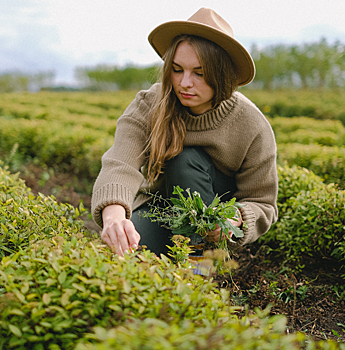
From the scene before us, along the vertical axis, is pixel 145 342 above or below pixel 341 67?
below

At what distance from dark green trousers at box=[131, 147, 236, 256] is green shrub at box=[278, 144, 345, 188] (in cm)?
105

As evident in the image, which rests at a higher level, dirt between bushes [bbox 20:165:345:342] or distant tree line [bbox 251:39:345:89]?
distant tree line [bbox 251:39:345:89]

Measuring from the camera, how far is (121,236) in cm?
141

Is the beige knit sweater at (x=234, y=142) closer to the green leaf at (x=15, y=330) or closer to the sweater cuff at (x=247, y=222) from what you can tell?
the sweater cuff at (x=247, y=222)

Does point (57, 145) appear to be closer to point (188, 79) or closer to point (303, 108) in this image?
→ point (188, 79)

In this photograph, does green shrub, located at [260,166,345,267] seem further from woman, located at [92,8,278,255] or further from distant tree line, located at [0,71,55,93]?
distant tree line, located at [0,71,55,93]

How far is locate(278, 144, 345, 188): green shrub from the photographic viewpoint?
9.92 feet

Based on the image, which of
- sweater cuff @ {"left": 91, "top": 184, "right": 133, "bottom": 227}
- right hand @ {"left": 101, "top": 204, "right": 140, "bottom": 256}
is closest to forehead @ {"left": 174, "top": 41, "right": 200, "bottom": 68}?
sweater cuff @ {"left": 91, "top": 184, "right": 133, "bottom": 227}

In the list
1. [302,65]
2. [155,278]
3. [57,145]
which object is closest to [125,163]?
[155,278]

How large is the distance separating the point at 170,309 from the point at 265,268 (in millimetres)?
1621

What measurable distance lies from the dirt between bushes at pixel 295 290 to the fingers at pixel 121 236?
0.54 meters

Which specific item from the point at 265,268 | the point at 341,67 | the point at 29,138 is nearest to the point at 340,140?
the point at 265,268

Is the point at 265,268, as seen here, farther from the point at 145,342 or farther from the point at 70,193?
the point at 70,193

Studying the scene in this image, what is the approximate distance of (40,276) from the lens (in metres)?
1.01
